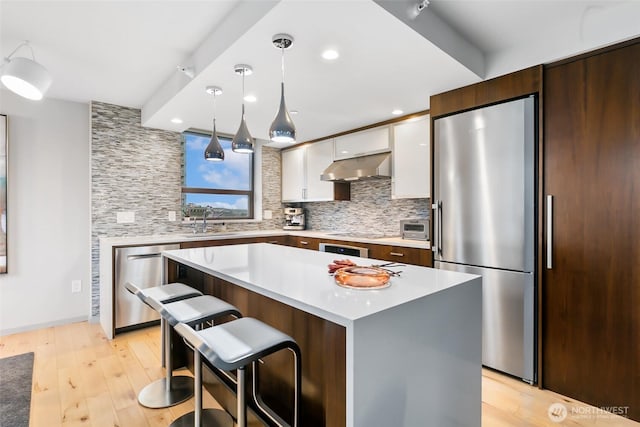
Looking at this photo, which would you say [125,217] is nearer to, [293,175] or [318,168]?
[293,175]

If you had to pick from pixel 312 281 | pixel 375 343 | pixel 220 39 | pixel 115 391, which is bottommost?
pixel 115 391

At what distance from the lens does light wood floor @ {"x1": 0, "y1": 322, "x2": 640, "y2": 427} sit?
188cm

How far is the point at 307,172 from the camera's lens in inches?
180

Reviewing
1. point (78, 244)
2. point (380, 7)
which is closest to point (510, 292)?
point (380, 7)

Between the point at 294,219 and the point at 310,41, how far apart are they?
128 inches

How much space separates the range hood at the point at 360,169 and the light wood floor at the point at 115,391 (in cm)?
205

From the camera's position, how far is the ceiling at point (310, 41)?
5.71ft

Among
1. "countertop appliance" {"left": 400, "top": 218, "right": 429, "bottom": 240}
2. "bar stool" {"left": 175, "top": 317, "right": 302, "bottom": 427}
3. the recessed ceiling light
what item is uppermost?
the recessed ceiling light

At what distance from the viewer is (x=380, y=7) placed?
1541mm

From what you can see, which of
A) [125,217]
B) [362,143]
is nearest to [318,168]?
[362,143]

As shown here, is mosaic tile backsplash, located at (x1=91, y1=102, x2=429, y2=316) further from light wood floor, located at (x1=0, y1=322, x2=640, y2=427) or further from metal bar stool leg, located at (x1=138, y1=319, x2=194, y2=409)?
metal bar stool leg, located at (x1=138, y1=319, x2=194, y2=409)

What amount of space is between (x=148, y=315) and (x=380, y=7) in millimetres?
3358

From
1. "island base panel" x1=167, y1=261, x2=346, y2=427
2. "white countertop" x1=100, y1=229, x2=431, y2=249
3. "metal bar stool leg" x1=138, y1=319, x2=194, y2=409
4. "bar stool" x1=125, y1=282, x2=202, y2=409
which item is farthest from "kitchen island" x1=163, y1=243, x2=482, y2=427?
"white countertop" x1=100, y1=229, x2=431, y2=249

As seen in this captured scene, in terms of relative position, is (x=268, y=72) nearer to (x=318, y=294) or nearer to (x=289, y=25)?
(x=289, y=25)
